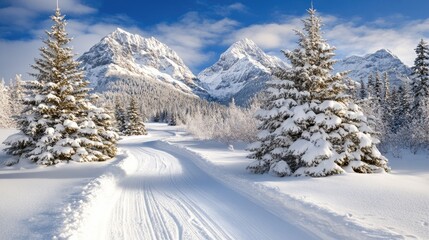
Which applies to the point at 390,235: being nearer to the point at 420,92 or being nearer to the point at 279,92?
the point at 279,92

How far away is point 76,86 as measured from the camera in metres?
19.1

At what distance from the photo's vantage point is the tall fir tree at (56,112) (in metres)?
17.0

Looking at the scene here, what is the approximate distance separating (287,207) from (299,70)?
7425 millimetres

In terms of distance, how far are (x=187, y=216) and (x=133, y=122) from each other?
2194 inches

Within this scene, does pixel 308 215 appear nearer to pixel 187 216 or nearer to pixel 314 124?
pixel 187 216

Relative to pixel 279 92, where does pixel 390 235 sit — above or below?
below

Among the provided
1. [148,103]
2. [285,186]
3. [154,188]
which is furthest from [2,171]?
[148,103]

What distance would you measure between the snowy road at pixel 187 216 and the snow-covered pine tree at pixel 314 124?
3.33 m

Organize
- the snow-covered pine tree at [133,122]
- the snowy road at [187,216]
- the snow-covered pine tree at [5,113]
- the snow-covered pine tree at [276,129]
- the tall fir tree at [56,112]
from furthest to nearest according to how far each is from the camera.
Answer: the snow-covered pine tree at [133,122]
the snow-covered pine tree at [5,113]
the tall fir tree at [56,112]
the snow-covered pine tree at [276,129]
the snowy road at [187,216]

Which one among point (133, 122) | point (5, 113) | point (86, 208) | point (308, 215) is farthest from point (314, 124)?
point (5, 113)

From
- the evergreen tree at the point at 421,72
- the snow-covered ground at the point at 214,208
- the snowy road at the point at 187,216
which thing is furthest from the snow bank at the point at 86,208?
the evergreen tree at the point at 421,72

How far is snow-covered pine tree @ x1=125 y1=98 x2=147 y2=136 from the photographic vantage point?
60562mm

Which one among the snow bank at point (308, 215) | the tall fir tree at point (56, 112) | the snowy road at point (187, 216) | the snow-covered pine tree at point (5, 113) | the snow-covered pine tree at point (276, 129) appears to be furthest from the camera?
the snow-covered pine tree at point (5, 113)

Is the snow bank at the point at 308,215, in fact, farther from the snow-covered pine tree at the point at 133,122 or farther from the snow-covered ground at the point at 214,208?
the snow-covered pine tree at the point at 133,122
